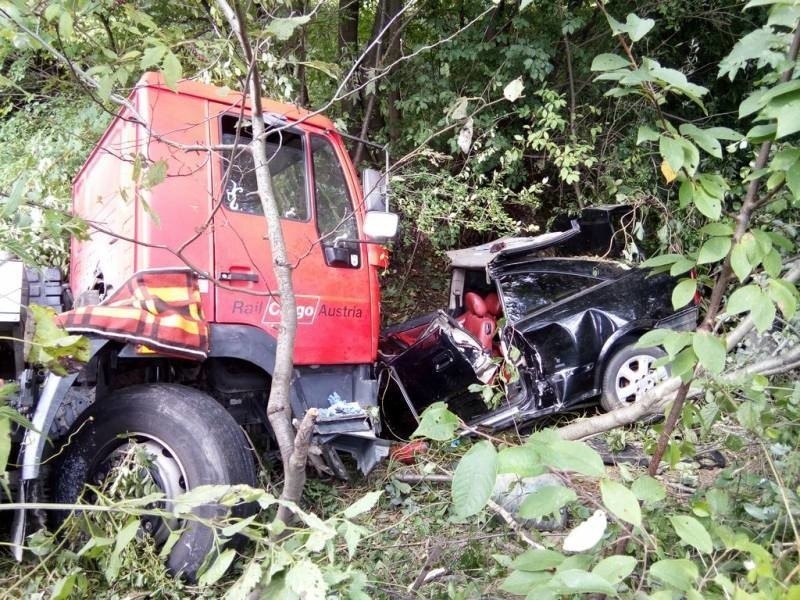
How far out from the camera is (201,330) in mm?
2832

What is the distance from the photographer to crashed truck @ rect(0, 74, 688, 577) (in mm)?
2676

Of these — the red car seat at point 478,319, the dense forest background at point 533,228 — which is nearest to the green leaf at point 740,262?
the dense forest background at point 533,228

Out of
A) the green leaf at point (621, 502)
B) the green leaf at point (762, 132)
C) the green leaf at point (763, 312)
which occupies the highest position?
the green leaf at point (762, 132)

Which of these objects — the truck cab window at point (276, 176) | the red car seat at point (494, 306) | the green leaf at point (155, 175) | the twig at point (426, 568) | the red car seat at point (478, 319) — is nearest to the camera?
the green leaf at point (155, 175)

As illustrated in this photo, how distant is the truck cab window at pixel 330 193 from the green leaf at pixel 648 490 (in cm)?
248

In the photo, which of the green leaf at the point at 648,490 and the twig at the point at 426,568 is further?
the twig at the point at 426,568

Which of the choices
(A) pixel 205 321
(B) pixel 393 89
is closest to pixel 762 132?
(A) pixel 205 321

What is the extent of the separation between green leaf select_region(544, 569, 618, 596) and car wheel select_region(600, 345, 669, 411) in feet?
11.7

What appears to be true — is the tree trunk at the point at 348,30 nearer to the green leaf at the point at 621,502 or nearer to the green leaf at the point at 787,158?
the green leaf at the point at 787,158

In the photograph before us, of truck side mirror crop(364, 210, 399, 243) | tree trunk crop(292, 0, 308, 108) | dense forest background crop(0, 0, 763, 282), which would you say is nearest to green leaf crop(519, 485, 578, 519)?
truck side mirror crop(364, 210, 399, 243)

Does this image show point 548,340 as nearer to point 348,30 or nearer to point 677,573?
point 677,573

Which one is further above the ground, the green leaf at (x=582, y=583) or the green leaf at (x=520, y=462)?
the green leaf at (x=520, y=462)

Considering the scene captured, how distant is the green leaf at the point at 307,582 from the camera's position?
4.12ft

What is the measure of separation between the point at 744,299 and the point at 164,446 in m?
2.42
